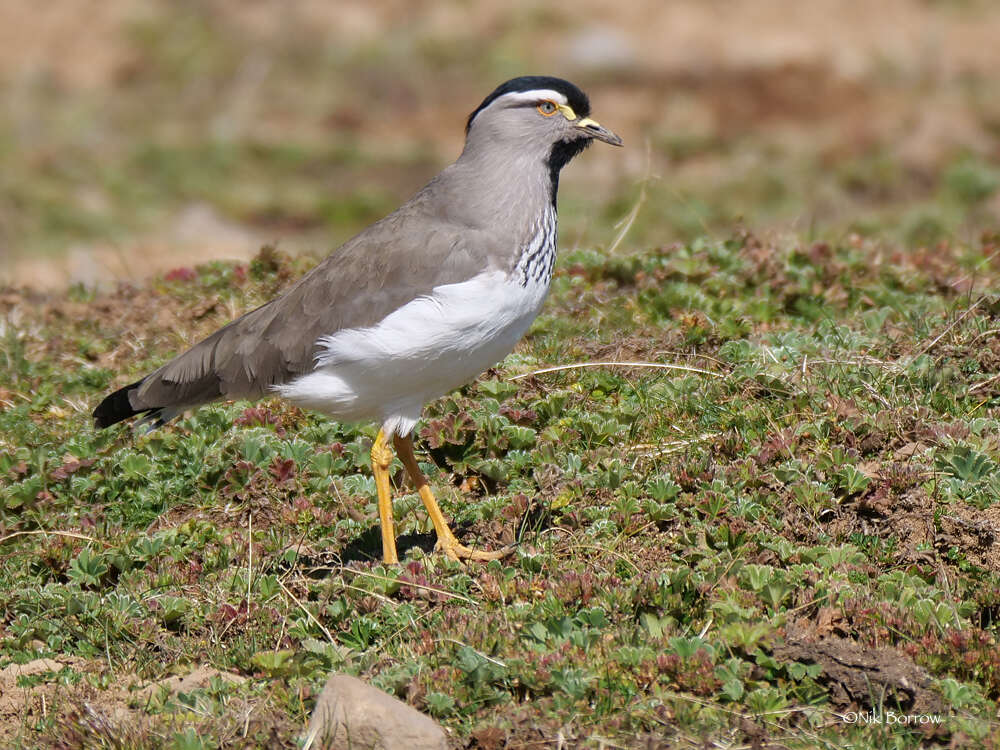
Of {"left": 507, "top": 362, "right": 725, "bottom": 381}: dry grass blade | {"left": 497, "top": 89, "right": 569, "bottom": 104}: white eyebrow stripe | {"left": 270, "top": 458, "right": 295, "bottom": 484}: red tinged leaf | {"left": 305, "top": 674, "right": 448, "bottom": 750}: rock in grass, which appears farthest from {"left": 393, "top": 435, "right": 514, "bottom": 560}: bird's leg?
{"left": 497, "top": 89, "right": 569, "bottom": 104}: white eyebrow stripe

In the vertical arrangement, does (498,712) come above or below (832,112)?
below

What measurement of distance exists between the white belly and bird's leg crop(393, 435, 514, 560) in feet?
0.81

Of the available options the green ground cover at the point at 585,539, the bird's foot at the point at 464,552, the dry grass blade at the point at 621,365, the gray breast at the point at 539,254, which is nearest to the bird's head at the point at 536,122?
the gray breast at the point at 539,254

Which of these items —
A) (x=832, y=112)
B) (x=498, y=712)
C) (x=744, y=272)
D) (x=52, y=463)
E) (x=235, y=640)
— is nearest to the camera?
(x=498, y=712)

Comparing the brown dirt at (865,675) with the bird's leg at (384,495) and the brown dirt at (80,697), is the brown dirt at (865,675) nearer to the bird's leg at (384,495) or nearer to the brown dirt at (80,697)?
the bird's leg at (384,495)

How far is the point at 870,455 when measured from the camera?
645cm

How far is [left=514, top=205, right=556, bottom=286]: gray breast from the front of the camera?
605 centimetres

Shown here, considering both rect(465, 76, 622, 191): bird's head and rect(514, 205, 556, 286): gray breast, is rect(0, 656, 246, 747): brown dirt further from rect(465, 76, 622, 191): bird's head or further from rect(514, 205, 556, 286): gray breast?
rect(465, 76, 622, 191): bird's head

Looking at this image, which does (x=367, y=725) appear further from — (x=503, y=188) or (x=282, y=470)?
(x=503, y=188)

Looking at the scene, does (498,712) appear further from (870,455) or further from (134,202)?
(134,202)

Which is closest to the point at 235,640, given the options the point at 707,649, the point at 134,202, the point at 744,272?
the point at 707,649

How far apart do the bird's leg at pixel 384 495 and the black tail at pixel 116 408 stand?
1.37m

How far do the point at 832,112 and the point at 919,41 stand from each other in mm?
3375

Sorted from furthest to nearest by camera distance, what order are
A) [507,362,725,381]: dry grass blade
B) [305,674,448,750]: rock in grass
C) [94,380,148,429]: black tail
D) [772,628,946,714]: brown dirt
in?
[507,362,725,381]: dry grass blade, [94,380,148,429]: black tail, [772,628,946,714]: brown dirt, [305,674,448,750]: rock in grass
